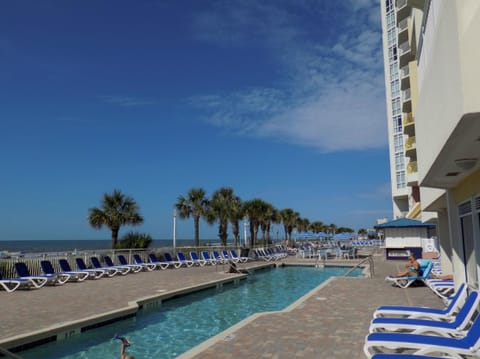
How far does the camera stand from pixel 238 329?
24.8 feet

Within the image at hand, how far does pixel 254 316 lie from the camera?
28.6ft

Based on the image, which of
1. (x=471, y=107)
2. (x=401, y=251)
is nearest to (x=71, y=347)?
(x=471, y=107)

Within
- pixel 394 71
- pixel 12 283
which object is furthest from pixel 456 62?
pixel 394 71

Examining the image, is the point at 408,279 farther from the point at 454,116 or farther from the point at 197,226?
the point at 197,226

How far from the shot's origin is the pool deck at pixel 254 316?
6.39m

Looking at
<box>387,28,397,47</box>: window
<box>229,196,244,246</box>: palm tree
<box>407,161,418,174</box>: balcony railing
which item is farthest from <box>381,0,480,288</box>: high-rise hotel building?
<box>387,28,397,47</box>: window

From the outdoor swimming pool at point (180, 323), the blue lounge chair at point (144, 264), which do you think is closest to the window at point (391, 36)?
the outdoor swimming pool at point (180, 323)

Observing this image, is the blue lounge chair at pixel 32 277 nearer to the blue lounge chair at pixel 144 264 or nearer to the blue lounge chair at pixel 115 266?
the blue lounge chair at pixel 115 266

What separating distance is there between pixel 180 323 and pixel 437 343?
674cm

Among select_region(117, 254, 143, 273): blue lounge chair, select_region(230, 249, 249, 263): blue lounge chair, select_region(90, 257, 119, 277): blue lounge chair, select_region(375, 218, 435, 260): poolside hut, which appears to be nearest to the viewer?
select_region(90, 257, 119, 277): blue lounge chair

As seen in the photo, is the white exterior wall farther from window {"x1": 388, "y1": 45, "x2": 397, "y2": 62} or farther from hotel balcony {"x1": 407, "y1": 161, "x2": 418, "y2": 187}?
window {"x1": 388, "y1": 45, "x2": 397, "y2": 62}

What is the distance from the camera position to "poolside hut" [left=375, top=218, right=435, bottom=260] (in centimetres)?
2488

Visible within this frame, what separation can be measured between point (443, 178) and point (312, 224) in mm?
85042

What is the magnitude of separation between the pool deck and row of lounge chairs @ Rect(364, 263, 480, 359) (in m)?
0.63
